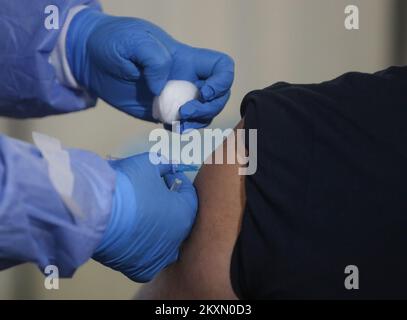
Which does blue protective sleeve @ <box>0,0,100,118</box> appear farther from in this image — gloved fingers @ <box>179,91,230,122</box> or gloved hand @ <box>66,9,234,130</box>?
gloved fingers @ <box>179,91,230,122</box>

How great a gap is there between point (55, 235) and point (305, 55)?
4.58 ft

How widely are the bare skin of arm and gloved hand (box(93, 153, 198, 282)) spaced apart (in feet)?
0.06

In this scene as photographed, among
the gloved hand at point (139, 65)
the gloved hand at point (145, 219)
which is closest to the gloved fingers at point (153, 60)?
the gloved hand at point (139, 65)

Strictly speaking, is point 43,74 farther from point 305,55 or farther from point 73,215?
point 305,55

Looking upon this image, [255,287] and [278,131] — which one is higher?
[278,131]

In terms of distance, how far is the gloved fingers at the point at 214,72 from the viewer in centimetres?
89

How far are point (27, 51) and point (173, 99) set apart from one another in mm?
313

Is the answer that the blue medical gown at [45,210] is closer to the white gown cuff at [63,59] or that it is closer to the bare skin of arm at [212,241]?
the bare skin of arm at [212,241]

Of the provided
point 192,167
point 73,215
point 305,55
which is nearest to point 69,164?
point 73,215

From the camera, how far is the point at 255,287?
0.75 m

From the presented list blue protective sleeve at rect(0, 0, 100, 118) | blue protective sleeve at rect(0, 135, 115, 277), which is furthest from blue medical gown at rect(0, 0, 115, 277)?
blue protective sleeve at rect(0, 0, 100, 118)

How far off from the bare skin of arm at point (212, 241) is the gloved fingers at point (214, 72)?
8 cm

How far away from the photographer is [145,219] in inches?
29.7

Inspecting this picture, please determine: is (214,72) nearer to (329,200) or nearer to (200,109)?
(200,109)
